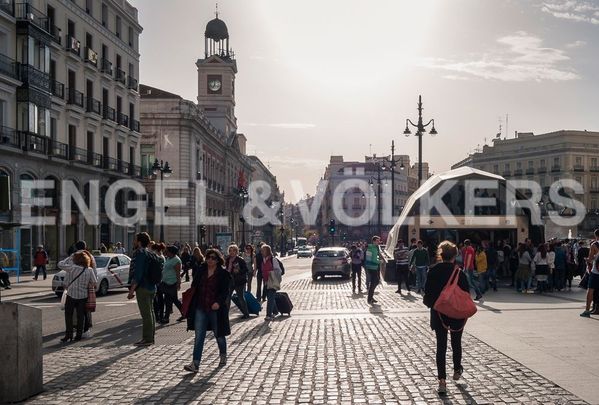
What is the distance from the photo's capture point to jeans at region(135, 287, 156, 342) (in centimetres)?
1197

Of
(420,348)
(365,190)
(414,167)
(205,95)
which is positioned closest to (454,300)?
(420,348)

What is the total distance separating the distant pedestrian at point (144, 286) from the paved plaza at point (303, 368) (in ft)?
1.26

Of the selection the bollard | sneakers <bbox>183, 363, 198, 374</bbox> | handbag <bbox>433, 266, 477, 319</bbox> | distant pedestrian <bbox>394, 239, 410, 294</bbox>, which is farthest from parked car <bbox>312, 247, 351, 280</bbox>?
the bollard

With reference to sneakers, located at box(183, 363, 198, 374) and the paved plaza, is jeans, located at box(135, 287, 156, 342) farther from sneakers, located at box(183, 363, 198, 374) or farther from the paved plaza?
sneakers, located at box(183, 363, 198, 374)

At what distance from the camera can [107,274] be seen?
24969 millimetres

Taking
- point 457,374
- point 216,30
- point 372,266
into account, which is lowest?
point 457,374

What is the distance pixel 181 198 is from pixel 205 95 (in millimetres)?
31068

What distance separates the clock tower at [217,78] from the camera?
3465 inches

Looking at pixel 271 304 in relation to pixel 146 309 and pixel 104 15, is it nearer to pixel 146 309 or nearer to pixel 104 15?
pixel 146 309


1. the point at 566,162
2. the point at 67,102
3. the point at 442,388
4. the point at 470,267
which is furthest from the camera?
the point at 566,162

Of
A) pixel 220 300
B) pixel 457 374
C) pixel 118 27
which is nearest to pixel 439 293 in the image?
pixel 457 374

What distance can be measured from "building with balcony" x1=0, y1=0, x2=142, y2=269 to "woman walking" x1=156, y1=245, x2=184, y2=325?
18.0 metres

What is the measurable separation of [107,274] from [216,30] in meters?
67.6

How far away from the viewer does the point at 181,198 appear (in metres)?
62.6
